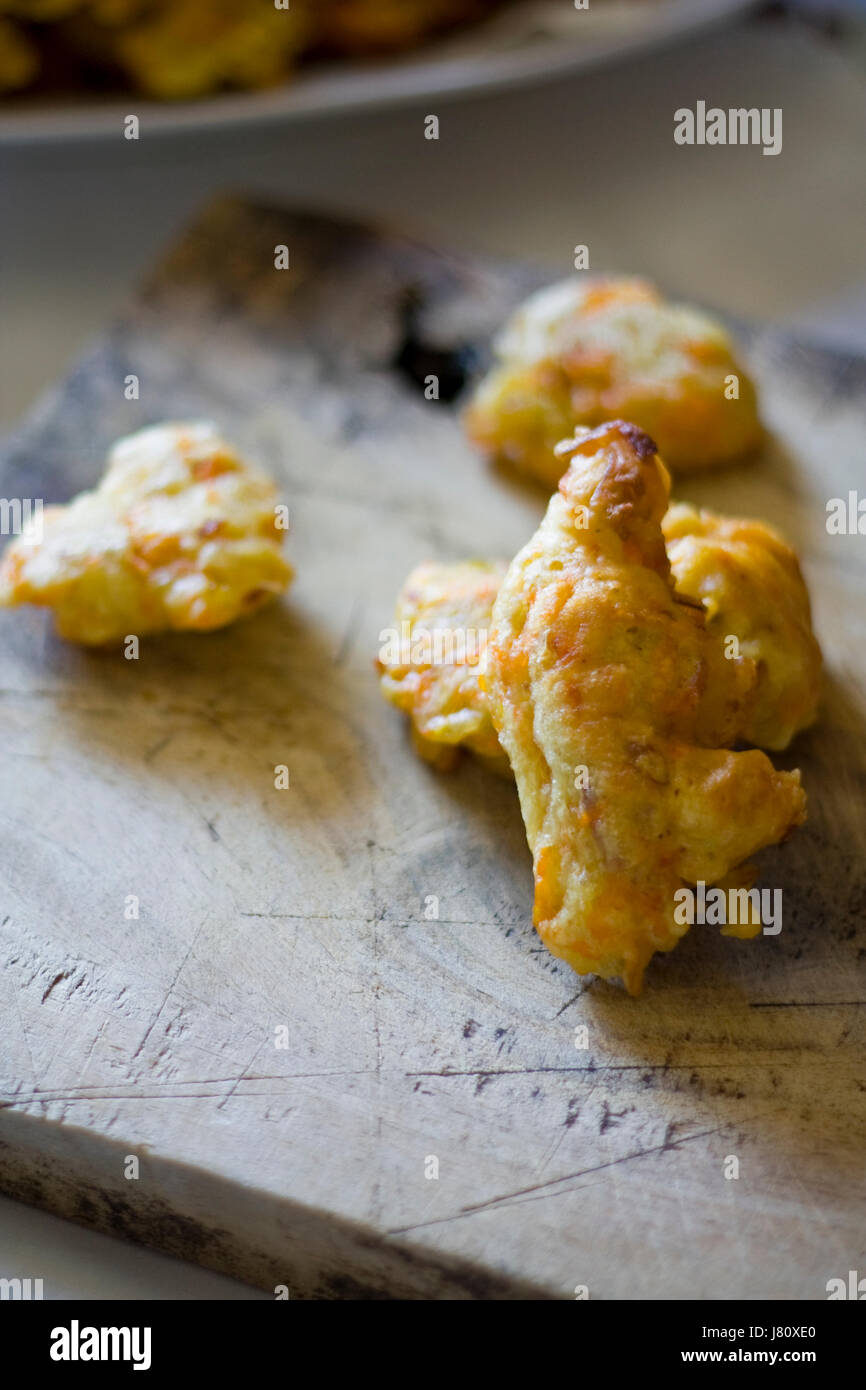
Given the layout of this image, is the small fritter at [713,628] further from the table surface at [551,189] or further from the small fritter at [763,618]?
the table surface at [551,189]

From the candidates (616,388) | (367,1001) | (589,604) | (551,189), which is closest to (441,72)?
(551,189)

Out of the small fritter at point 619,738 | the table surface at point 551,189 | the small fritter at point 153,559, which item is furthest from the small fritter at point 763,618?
the table surface at point 551,189

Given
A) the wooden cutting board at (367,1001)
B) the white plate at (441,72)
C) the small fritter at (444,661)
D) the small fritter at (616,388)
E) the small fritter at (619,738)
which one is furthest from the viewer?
the white plate at (441,72)

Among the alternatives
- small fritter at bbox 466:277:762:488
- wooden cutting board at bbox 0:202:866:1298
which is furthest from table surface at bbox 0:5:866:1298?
wooden cutting board at bbox 0:202:866:1298

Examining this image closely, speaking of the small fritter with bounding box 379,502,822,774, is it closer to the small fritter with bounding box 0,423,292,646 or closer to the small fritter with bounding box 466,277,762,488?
the small fritter with bounding box 0,423,292,646

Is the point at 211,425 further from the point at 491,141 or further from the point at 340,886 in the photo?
the point at 491,141

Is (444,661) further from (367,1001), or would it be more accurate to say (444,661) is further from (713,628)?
(367,1001)

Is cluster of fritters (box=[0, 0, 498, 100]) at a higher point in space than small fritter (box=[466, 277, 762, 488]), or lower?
higher
